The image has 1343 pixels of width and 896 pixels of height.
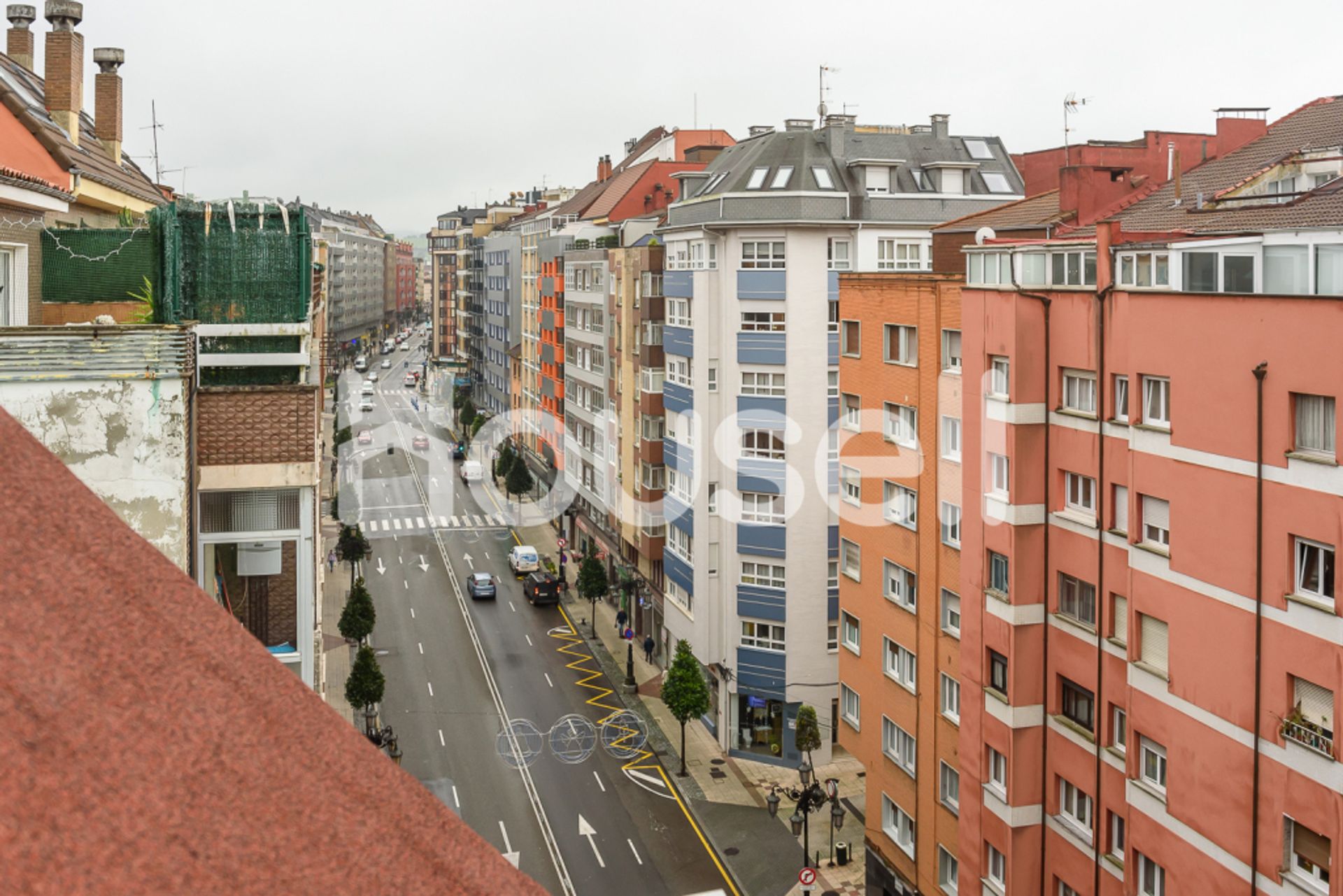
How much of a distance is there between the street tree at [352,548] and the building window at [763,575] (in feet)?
80.0

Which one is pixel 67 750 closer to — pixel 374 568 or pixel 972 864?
pixel 972 864

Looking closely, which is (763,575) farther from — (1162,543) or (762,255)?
(1162,543)

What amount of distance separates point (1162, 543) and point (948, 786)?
9.54 m

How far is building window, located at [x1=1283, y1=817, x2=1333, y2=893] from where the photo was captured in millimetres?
17016

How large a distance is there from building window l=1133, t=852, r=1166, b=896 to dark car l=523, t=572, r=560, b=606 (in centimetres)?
4337

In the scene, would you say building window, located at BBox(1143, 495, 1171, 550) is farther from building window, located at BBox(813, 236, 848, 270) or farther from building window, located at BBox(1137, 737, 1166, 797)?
building window, located at BBox(813, 236, 848, 270)

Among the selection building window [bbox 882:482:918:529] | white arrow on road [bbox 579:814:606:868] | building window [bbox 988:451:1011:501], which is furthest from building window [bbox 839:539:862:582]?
white arrow on road [bbox 579:814:606:868]

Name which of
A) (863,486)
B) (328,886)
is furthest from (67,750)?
(863,486)

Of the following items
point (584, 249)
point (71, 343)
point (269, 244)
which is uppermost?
point (584, 249)

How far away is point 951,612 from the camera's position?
90.7 ft

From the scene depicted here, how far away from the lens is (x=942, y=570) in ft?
90.9

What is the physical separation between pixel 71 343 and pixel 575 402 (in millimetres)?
56195

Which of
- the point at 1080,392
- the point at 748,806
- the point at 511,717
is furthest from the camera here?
the point at 511,717

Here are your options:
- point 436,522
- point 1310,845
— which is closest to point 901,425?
point 1310,845
